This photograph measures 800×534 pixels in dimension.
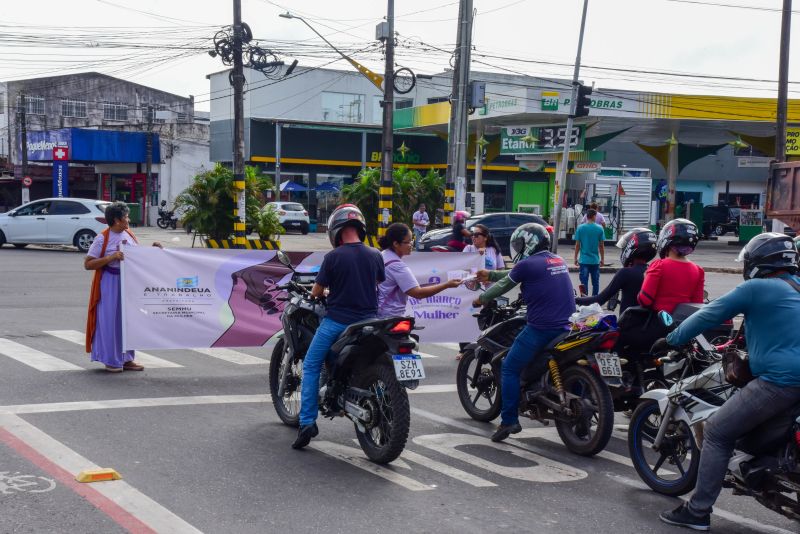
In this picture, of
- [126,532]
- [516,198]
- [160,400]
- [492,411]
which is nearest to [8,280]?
[160,400]

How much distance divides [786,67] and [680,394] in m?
22.7

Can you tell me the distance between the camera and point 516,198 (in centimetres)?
5128

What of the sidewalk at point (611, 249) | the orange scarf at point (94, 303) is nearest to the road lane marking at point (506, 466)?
the orange scarf at point (94, 303)

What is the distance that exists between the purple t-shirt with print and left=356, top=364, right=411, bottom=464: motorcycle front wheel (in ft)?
3.18

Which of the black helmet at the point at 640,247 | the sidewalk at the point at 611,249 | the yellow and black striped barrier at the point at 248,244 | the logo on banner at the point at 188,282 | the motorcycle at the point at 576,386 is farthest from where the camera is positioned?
the sidewalk at the point at 611,249

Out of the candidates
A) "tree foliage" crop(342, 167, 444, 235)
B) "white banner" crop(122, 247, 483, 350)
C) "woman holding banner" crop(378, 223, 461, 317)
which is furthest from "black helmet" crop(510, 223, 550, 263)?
"tree foliage" crop(342, 167, 444, 235)

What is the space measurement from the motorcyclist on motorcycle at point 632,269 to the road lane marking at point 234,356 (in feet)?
13.7

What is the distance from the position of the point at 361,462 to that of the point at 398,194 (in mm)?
24420

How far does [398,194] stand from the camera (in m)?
30.6

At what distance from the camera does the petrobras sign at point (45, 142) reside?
4696 centimetres

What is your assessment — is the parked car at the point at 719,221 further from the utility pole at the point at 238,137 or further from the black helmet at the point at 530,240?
the black helmet at the point at 530,240

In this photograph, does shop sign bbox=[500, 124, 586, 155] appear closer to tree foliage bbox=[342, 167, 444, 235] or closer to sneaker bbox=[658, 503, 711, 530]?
tree foliage bbox=[342, 167, 444, 235]

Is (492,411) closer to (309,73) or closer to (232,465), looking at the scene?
(232,465)

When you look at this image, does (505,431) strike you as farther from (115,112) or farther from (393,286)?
(115,112)
